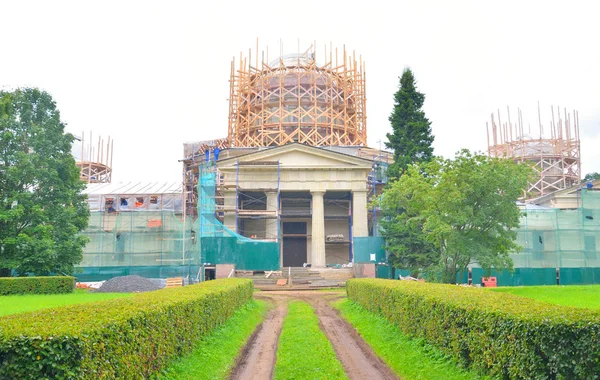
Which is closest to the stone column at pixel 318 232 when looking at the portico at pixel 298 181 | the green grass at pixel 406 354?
the portico at pixel 298 181

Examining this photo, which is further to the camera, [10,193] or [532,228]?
[532,228]

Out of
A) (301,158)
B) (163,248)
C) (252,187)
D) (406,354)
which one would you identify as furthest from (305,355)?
(301,158)

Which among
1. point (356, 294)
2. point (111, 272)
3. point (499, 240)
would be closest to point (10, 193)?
point (111, 272)

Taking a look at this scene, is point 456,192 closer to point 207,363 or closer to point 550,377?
point 207,363

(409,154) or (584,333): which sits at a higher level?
(409,154)

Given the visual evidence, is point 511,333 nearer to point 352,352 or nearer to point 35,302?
point 352,352

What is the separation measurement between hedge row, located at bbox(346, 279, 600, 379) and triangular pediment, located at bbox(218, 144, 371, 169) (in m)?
31.6

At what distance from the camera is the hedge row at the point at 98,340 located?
19.1 ft

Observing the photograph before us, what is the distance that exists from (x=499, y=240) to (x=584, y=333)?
22427 millimetres

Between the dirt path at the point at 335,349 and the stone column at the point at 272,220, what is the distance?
74.3 feet

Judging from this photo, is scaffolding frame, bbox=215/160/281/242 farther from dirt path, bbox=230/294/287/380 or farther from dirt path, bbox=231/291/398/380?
dirt path, bbox=230/294/287/380

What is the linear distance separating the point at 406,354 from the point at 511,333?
14.6 feet

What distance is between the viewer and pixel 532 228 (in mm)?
40719

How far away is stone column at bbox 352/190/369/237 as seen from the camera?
145 feet
